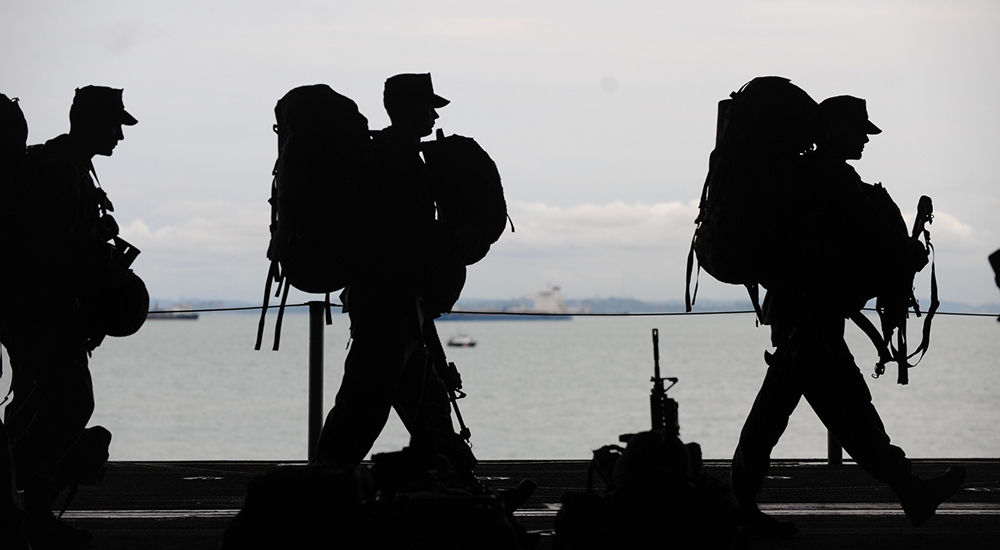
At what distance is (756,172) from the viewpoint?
504 cm

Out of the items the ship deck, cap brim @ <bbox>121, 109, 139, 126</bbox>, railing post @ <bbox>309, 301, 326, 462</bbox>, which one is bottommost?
the ship deck

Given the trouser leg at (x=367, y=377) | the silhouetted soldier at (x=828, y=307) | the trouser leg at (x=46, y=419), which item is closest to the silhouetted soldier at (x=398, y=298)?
the trouser leg at (x=367, y=377)

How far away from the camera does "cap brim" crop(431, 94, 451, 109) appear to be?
509cm

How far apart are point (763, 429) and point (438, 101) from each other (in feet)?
6.82

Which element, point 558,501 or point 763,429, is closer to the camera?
point 763,429

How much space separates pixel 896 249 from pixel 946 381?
57.6 meters

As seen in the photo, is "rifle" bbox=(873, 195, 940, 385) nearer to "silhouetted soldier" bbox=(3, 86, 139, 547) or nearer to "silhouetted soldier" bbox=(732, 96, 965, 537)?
"silhouetted soldier" bbox=(732, 96, 965, 537)

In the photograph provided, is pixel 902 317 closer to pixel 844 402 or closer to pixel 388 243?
pixel 844 402

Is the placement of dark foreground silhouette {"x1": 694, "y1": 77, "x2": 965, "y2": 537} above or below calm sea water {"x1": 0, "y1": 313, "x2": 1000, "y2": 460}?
above

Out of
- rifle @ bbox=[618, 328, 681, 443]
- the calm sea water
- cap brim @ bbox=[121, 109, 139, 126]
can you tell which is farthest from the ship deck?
the calm sea water

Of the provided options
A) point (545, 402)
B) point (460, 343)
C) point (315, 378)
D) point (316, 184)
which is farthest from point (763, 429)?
point (460, 343)

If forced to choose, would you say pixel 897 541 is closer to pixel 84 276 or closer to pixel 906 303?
pixel 906 303

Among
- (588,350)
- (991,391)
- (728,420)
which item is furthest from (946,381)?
(588,350)

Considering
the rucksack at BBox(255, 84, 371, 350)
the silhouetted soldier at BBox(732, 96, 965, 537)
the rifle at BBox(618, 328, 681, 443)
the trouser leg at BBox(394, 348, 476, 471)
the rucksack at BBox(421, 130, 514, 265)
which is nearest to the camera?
the rifle at BBox(618, 328, 681, 443)
